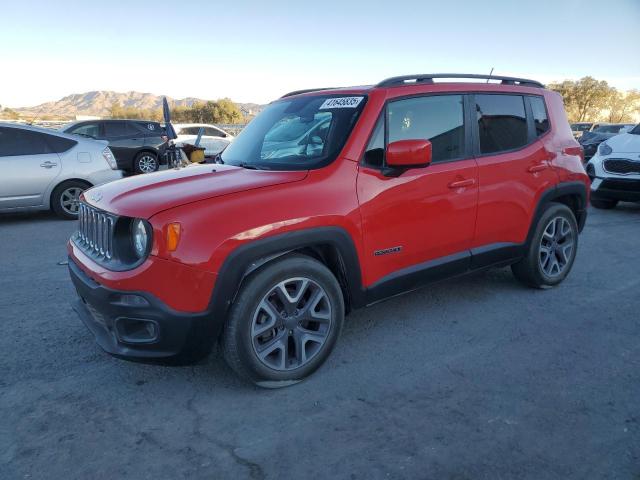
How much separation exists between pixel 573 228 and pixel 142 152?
11.7 m

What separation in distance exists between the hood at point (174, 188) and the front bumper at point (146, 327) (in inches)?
18.0

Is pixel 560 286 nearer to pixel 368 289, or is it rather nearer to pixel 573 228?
pixel 573 228

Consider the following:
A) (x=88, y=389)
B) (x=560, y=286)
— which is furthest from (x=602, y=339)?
(x=88, y=389)

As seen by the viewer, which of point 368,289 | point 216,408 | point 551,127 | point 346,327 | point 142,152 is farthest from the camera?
point 142,152

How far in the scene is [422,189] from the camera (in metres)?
3.34

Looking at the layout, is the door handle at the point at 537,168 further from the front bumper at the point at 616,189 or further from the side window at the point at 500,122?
the front bumper at the point at 616,189

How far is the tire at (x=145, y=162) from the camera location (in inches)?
529

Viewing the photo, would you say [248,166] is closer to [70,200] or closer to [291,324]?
[291,324]

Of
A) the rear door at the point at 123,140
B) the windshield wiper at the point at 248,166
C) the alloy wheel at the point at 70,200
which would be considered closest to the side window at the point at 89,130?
the rear door at the point at 123,140

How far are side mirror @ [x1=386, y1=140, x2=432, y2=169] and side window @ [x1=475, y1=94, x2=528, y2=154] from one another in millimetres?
972

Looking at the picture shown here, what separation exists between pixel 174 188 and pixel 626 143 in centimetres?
827

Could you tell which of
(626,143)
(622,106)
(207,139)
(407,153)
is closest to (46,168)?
(407,153)

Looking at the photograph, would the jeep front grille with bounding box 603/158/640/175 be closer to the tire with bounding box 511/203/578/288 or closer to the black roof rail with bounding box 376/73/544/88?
the tire with bounding box 511/203/578/288

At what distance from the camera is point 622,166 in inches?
320
